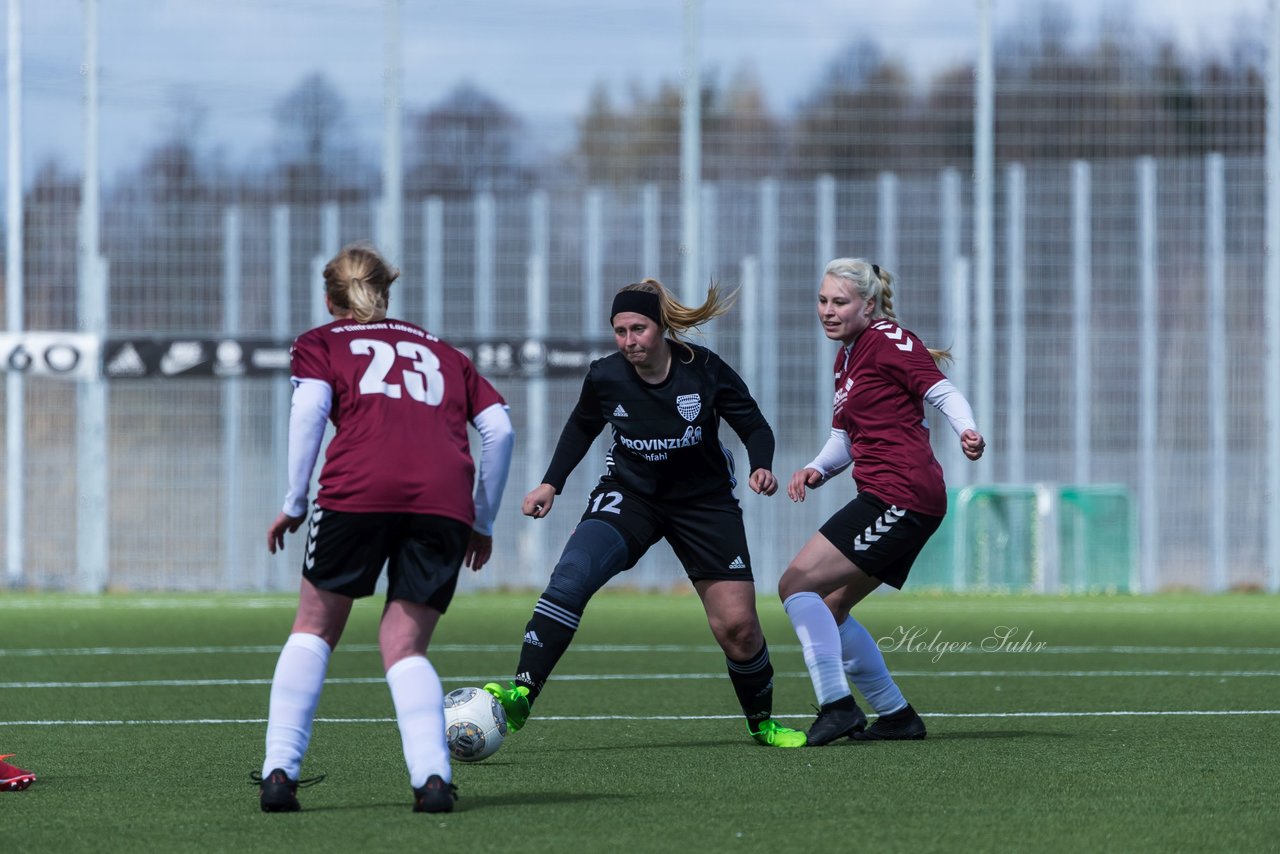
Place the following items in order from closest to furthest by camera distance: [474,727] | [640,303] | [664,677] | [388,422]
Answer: [388,422] < [474,727] < [640,303] < [664,677]

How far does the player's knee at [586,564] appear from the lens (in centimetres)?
724

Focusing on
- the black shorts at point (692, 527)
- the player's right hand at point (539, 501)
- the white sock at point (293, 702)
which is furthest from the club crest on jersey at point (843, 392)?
the white sock at point (293, 702)

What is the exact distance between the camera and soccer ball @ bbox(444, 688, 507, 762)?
Result: 6719 millimetres

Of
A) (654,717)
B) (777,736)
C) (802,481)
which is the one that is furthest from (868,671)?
(654,717)

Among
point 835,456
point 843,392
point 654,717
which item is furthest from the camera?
point 654,717

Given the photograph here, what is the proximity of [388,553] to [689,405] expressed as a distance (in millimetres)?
2001

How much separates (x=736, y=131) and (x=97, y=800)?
54.7 ft

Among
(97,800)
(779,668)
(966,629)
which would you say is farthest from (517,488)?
(97,800)

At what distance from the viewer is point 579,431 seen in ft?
24.6

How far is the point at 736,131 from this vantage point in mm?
21766

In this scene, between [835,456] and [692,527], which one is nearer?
[692,527]

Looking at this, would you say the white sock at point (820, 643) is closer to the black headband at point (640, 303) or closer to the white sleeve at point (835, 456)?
the white sleeve at point (835, 456)

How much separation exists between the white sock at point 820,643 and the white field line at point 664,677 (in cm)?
291

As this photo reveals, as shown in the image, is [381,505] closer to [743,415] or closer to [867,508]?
[743,415]
